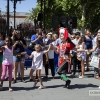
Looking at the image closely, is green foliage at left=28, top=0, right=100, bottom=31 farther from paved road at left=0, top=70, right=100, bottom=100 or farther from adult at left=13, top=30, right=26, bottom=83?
paved road at left=0, top=70, right=100, bottom=100

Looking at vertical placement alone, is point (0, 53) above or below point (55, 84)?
above

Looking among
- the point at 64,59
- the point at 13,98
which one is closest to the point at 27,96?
the point at 13,98

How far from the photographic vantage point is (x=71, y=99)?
7.25 meters

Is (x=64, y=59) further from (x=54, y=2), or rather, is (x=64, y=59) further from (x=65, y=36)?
(x=54, y=2)

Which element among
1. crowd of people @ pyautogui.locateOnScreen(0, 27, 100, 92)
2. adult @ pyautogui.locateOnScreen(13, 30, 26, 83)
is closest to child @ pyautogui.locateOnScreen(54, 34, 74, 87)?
crowd of people @ pyautogui.locateOnScreen(0, 27, 100, 92)

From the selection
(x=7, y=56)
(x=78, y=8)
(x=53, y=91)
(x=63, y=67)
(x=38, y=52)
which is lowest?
(x=53, y=91)

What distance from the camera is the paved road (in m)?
7.46

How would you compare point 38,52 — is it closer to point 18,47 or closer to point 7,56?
point 7,56

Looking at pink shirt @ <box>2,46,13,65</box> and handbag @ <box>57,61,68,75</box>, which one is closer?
pink shirt @ <box>2,46,13,65</box>

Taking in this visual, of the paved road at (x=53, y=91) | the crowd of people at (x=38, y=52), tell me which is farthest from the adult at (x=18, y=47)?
the paved road at (x=53, y=91)

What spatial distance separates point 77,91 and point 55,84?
128 cm

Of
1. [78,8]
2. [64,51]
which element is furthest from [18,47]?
[78,8]

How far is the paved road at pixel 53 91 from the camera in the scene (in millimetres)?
7465

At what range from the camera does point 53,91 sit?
8195 millimetres
